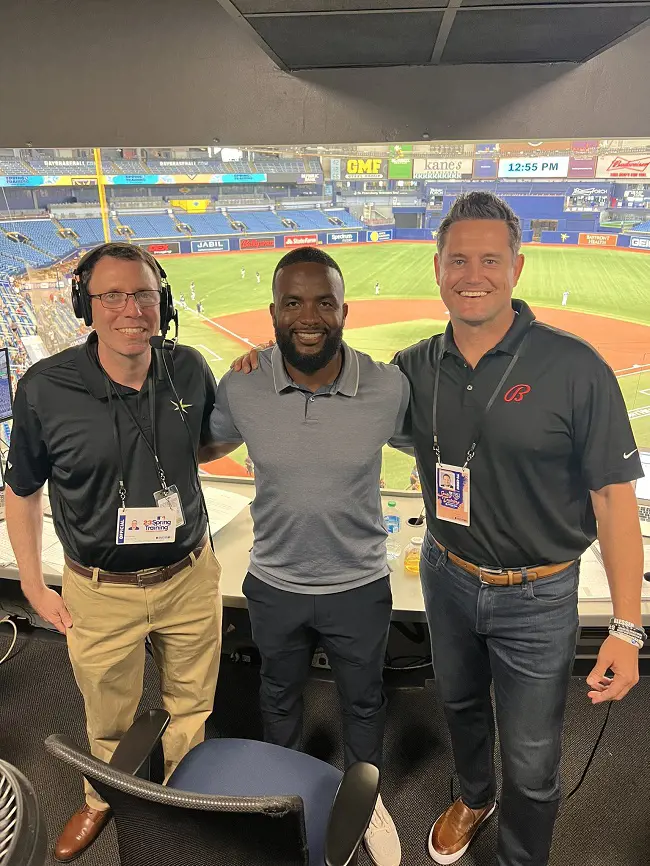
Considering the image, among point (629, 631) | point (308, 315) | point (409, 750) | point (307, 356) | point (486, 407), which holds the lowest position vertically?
point (409, 750)

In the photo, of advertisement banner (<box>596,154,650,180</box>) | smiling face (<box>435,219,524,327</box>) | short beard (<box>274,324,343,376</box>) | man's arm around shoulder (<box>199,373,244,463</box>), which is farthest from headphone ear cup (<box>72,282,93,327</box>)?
advertisement banner (<box>596,154,650,180</box>)

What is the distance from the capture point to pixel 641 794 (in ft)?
6.76

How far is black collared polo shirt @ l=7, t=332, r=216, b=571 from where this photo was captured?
1570mm

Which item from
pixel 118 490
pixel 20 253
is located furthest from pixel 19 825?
pixel 20 253

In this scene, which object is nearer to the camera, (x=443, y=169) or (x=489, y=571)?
(x=489, y=571)

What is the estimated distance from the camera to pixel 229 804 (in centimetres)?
88

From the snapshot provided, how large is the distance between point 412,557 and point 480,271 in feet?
3.93

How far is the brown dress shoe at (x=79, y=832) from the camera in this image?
1.83 m

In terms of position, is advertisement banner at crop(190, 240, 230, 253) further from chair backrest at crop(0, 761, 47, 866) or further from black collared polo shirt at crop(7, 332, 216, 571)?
chair backrest at crop(0, 761, 47, 866)

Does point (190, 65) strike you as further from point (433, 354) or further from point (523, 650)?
point (523, 650)

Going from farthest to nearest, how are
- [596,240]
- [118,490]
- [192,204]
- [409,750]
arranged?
1. [192,204]
2. [596,240]
3. [409,750]
4. [118,490]

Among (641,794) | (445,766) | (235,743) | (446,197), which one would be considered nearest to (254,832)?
(235,743)

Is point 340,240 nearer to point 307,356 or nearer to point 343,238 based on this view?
point 343,238

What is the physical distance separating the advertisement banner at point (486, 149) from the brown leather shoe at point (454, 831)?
2275mm
